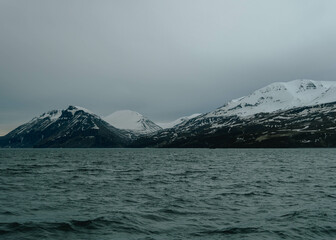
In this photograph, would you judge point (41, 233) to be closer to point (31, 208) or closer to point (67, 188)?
point (31, 208)

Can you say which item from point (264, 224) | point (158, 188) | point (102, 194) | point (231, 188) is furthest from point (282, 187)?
point (102, 194)

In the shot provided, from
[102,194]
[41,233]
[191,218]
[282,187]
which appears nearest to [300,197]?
[282,187]

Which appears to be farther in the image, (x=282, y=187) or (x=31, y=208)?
(x=282, y=187)

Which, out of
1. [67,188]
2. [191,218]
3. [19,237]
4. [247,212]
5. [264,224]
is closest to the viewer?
[19,237]

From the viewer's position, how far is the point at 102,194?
38406 mm

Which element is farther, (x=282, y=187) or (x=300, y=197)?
(x=282, y=187)

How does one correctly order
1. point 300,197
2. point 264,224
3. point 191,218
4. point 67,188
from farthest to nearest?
point 67,188
point 300,197
point 191,218
point 264,224

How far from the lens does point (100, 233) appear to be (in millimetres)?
21938

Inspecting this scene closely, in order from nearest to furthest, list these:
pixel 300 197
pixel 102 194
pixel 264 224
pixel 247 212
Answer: pixel 264 224 < pixel 247 212 < pixel 300 197 < pixel 102 194

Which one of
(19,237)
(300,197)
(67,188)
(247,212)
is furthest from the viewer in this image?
(67,188)

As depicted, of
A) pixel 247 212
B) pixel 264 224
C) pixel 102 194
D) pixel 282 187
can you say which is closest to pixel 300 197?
pixel 282 187

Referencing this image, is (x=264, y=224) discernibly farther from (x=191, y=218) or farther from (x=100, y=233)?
(x=100, y=233)

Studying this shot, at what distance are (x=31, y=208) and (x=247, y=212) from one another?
20.2 metres

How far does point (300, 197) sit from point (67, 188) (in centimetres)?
2999
